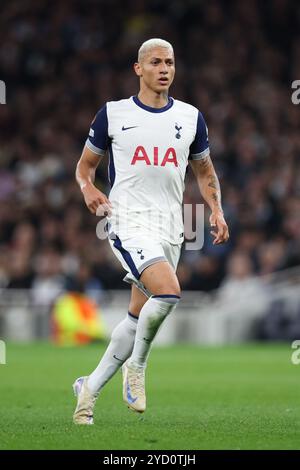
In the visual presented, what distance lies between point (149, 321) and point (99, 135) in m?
1.30

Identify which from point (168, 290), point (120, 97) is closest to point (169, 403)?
point (168, 290)

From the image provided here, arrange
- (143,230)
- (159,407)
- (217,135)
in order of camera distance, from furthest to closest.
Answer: (217,135)
(159,407)
(143,230)

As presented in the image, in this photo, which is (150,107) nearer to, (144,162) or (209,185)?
(144,162)

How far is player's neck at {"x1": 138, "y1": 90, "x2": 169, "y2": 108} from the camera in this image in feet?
25.1

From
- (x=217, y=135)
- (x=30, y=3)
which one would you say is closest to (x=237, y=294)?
(x=217, y=135)

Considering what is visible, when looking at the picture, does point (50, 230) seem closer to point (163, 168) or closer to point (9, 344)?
point (9, 344)

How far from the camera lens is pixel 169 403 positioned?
9211mm

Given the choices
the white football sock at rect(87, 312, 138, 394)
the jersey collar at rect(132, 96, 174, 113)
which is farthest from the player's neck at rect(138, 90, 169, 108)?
the white football sock at rect(87, 312, 138, 394)

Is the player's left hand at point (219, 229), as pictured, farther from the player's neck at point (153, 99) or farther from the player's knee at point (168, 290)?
the player's neck at point (153, 99)

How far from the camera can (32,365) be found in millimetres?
13312

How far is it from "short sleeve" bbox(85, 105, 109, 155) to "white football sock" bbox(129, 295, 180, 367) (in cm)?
110

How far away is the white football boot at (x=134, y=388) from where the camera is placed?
23.8ft

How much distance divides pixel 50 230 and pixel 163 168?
37.8 ft

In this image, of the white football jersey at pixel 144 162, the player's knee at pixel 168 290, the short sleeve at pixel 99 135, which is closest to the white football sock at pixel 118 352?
the player's knee at pixel 168 290
